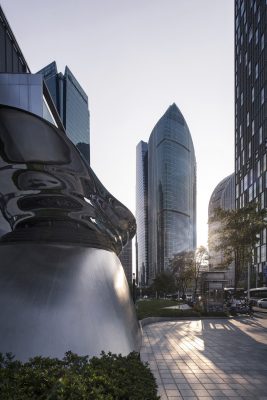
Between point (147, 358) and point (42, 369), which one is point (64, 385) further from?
point (147, 358)

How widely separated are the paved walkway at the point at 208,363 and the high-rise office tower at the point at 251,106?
47077 millimetres

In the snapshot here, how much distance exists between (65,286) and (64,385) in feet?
16.2

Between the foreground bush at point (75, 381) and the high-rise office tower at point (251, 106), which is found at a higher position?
the high-rise office tower at point (251, 106)

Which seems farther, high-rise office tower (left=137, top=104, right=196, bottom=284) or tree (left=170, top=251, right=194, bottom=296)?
high-rise office tower (left=137, top=104, right=196, bottom=284)

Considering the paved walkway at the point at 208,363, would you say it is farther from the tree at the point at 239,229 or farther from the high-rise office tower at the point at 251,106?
the high-rise office tower at the point at 251,106

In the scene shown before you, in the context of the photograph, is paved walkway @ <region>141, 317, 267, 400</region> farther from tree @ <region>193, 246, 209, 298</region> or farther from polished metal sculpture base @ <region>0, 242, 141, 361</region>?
tree @ <region>193, 246, 209, 298</region>

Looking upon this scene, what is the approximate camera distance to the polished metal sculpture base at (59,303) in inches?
308

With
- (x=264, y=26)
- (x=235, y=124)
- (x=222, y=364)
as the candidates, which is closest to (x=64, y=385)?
(x=222, y=364)

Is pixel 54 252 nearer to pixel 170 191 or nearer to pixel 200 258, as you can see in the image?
pixel 200 258

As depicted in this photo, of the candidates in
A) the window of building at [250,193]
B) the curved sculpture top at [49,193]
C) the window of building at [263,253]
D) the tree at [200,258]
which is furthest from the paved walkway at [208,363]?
the window of building at [250,193]

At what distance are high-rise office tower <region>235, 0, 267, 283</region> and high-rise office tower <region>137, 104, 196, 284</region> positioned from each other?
7338 cm

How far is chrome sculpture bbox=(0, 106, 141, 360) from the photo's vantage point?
7.57m

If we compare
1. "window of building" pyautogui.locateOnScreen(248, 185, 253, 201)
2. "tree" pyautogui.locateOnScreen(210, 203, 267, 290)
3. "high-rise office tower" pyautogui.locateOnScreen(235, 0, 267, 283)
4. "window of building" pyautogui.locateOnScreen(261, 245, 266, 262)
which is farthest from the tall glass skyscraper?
"tree" pyautogui.locateOnScreen(210, 203, 267, 290)

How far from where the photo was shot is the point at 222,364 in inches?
483
